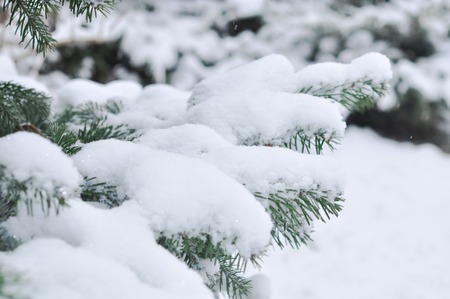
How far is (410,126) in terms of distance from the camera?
214 inches

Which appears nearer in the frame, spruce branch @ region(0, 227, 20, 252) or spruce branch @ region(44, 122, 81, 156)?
spruce branch @ region(0, 227, 20, 252)

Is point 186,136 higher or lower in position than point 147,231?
higher

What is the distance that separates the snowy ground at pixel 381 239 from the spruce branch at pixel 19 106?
235cm

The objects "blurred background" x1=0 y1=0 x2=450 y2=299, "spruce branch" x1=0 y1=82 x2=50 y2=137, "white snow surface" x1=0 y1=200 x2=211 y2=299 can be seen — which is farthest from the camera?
"blurred background" x1=0 y1=0 x2=450 y2=299

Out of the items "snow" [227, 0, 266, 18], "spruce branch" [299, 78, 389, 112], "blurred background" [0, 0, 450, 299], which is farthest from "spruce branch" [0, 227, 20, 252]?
"snow" [227, 0, 266, 18]

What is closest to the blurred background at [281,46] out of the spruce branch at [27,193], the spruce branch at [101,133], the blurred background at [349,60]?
the blurred background at [349,60]

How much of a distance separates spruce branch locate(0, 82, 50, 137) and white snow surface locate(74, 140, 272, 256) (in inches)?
10.6

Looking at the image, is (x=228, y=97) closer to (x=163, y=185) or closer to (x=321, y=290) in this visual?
(x=163, y=185)

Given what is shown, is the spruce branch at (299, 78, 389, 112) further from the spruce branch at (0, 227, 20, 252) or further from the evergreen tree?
the spruce branch at (0, 227, 20, 252)

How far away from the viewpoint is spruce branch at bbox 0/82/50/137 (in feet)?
2.80

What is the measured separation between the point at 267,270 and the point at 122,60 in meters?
2.83

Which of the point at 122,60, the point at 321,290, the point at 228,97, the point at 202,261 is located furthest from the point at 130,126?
the point at 122,60

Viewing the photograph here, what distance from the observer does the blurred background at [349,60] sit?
4.03m

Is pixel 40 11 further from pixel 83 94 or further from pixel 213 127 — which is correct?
pixel 83 94
